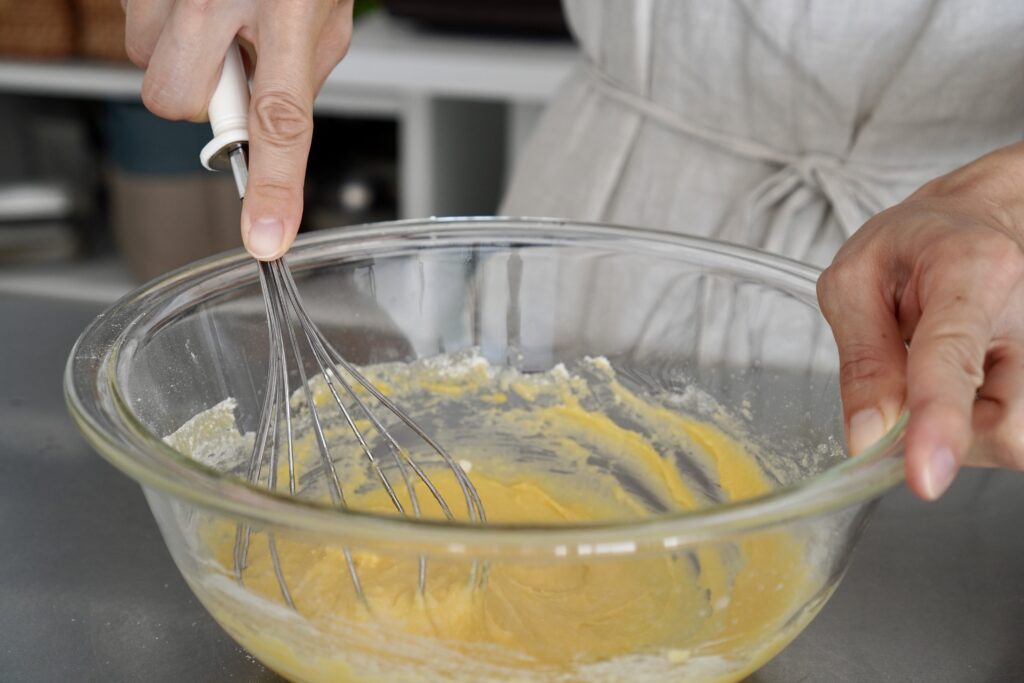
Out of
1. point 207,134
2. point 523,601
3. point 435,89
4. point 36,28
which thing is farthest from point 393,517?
point 36,28

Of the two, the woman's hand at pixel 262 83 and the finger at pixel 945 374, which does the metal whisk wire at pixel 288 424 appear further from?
the finger at pixel 945 374

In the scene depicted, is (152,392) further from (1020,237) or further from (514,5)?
(514,5)

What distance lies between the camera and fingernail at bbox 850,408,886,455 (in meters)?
0.43

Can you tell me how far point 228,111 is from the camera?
0.52m

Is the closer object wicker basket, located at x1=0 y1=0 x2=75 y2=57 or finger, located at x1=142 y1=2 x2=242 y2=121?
finger, located at x1=142 y1=2 x2=242 y2=121

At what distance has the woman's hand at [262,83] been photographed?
0.48 metres

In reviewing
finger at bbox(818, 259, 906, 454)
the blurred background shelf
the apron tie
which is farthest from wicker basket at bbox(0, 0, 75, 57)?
finger at bbox(818, 259, 906, 454)

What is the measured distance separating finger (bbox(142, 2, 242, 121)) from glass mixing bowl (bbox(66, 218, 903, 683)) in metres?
0.10

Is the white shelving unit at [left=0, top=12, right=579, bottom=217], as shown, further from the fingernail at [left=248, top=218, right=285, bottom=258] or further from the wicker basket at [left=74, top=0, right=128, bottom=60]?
the fingernail at [left=248, top=218, right=285, bottom=258]

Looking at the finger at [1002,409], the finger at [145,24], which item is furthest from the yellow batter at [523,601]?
the finger at [145,24]

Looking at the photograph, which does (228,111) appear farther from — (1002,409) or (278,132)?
(1002,409)

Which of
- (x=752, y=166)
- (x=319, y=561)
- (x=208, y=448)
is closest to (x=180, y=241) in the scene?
(x=752, y=166)

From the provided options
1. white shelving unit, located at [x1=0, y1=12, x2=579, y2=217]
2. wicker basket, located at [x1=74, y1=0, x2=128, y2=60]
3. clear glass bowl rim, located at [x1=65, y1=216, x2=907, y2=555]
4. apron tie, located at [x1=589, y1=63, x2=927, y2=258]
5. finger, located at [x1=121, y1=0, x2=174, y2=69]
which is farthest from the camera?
wicker basket, located at [x1=74, y1=0, x2=128, y2=60]

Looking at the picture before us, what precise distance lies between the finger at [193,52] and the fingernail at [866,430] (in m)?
0.34
